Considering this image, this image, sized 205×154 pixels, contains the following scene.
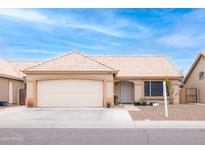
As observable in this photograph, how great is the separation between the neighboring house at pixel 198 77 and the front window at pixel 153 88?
160 inches

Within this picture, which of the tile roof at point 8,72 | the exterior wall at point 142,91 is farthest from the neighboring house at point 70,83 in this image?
the exterior wall at point 142,91

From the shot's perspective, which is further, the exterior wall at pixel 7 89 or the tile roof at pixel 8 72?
the tile roof at pixel 8 72

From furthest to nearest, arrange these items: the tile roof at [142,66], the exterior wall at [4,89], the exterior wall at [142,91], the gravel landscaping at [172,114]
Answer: the tile roof at [142,66]
the exterior wall at [142,91]
the exterior wall at [4,89]
the gravel landscaping at [172,114]

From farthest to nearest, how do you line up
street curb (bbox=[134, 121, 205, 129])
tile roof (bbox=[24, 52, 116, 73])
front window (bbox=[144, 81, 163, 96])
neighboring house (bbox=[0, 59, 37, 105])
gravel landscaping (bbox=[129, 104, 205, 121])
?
front window (bbox=[144, 81, 163, 96]), neighboring house (bbox=[0, 59, 37, 105]), tile roof (bbox=[24, 52, 116, 73]), gravel landscaping (bbox=[129, 104, 205, 121]), street curb (bbox=[134, 121, 205, 129])

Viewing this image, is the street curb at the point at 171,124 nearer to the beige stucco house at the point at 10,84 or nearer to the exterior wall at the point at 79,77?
the exterior wall at the point at 79,77

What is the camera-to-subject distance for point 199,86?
33906mm

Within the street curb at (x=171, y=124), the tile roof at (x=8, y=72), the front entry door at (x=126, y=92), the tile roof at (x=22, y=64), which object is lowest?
the street curb at (x=171, y=124)

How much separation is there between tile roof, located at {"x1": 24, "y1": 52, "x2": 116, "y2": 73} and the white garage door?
3.10 ft

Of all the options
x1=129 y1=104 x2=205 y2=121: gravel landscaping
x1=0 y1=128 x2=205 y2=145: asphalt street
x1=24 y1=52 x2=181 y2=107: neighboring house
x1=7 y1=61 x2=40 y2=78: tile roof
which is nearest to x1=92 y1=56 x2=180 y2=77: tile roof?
x1=24 y1=52 x2=181 y2=107: neighboring house

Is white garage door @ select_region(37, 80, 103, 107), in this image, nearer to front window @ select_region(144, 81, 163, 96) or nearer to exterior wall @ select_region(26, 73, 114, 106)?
exterior wall @ select_region(26, 73, 114, 106)

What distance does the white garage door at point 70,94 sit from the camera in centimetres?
2650

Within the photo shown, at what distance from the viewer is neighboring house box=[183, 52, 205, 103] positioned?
32.7 m
